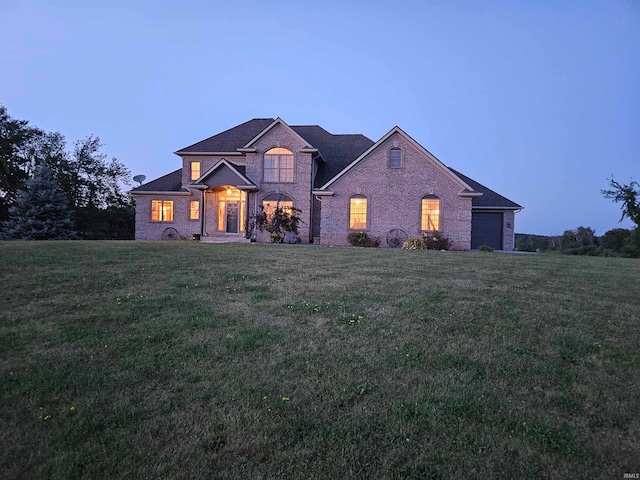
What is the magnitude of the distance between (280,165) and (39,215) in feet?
58.0

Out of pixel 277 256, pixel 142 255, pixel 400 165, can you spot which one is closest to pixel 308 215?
pixel 400 165

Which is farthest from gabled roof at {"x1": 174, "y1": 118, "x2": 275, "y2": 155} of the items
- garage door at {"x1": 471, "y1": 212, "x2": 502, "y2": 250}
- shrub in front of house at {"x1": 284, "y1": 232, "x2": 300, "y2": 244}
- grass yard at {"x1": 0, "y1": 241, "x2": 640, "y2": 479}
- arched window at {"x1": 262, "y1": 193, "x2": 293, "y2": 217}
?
grass yard at {"x1": 0, "y1": 241, "x2": 640, "y2": 479}

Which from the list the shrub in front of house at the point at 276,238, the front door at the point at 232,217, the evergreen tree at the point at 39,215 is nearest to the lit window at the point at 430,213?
the shrub in front of house at the point at 276,238

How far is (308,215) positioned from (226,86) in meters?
28.1

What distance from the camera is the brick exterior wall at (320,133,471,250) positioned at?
20.8 meters

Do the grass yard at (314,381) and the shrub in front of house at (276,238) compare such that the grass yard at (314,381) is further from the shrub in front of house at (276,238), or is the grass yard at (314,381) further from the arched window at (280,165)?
the arched window at (280,165)

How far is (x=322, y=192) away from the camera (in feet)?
70.3

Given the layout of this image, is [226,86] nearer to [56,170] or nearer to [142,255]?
[56,170]

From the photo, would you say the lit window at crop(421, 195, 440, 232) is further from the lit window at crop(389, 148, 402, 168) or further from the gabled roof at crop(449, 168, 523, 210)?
the gabled roof at crop(449, 168, 523, 210)

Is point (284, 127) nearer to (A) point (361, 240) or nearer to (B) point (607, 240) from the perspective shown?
(A) point (361, 240)

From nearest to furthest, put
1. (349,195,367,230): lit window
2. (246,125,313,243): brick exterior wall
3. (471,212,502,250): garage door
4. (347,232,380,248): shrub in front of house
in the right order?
(347,232,380,248): shrub in front of house, (349,195,367,230): lit window, (246,125,313,243): brick exterior wall, (471,212,502,250): garage door

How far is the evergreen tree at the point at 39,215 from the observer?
1014 inches

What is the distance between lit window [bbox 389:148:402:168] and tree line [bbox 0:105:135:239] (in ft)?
74.8

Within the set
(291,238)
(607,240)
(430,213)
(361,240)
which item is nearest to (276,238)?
(291,238)
